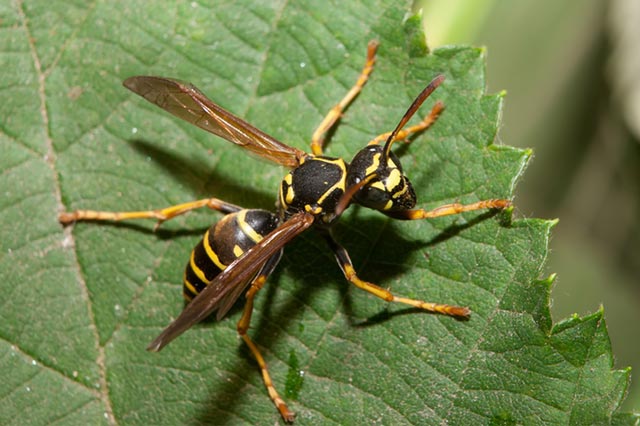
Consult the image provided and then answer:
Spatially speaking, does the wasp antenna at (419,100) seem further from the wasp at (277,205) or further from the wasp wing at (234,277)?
the wasp wing at (234,277)

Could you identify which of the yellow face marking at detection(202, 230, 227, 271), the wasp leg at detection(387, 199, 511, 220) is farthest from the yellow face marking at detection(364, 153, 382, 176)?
the yellow face marking at detection(202, 230, 227, 271)

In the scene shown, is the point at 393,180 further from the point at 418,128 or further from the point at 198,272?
the point at 198,272

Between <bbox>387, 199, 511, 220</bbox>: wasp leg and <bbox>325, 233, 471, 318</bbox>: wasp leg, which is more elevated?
<bbox>387, 199, 511, 220</bbox>: wasp leg

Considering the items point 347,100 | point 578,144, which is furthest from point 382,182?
point 578,144

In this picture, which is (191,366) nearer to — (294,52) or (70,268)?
(70,268)

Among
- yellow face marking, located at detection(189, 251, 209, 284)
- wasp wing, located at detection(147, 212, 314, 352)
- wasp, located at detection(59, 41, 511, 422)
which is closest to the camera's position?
wasp wing, located at detection(147, 212, 314, 352)

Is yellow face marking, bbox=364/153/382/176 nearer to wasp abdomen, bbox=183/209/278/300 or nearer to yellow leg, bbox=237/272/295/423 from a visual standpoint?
wasp abdomen, bbox=183/209/278/300

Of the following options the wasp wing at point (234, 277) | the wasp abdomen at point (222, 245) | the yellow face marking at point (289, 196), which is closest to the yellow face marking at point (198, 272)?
the wasp abdomen at point (222, 245)
